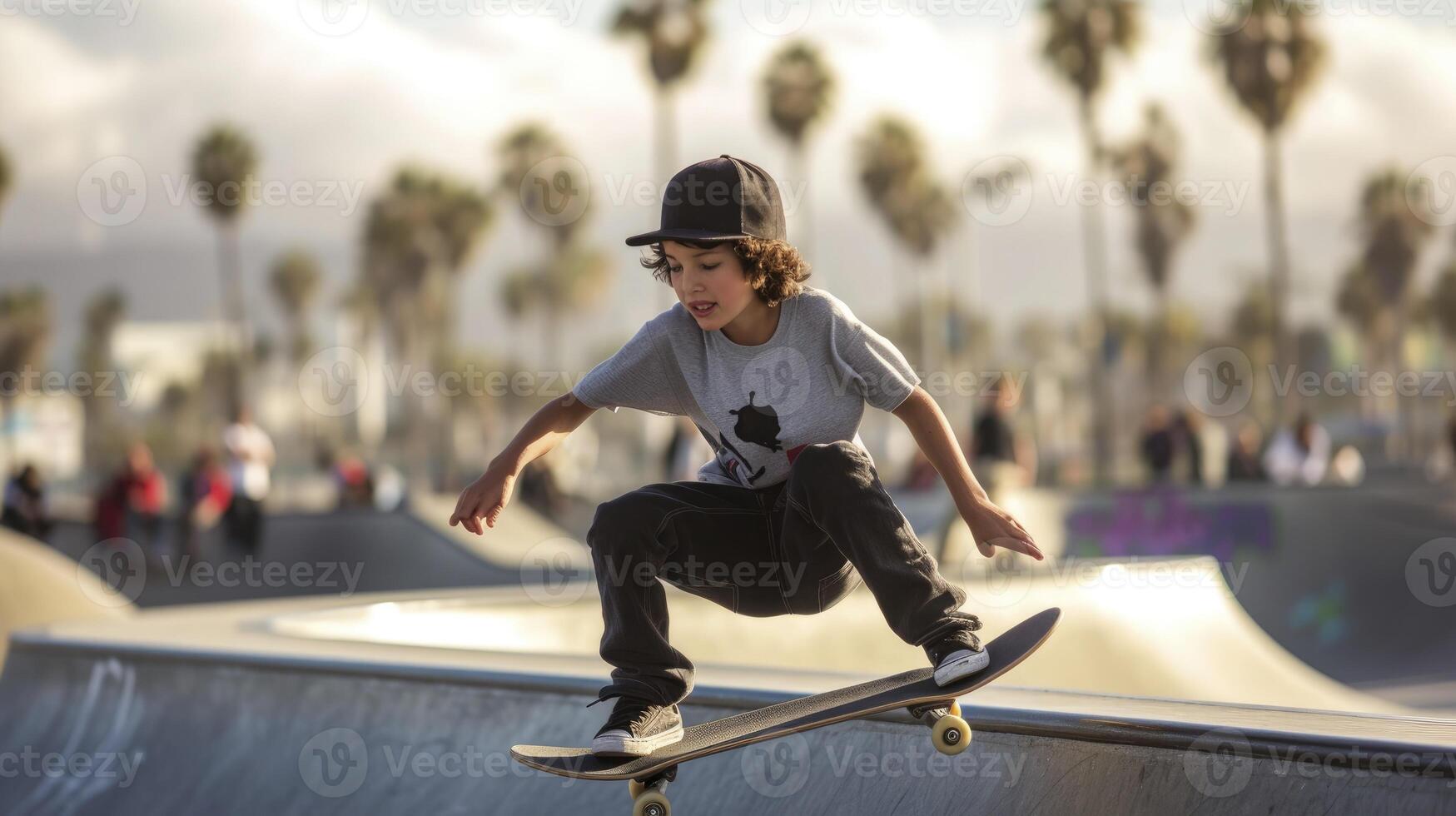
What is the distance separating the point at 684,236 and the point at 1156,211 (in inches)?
2441

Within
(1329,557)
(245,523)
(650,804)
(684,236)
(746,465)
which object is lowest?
(1329,557)

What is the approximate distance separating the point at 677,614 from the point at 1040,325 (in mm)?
122004

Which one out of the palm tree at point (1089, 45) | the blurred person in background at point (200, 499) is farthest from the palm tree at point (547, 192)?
the blurred person in background at point (200, 499)

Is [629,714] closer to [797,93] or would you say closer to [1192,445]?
[1192,445]

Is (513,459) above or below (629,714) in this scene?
above

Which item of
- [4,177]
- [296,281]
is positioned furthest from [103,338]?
[4,177]

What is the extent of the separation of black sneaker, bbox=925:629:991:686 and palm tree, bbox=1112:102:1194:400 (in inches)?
1980

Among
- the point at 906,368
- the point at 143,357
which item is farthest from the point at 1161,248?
the point at 143,357

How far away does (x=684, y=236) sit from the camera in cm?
322

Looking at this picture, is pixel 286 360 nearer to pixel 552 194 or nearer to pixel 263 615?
pixel 552 194

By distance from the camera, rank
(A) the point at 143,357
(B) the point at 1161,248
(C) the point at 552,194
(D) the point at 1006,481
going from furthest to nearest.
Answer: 1. (A) the point at 143,357
2. (B) the point at 1161,248
3. (C) the point at 552,194
4. (D) the point at 1006,481

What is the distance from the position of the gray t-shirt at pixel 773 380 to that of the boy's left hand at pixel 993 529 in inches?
13.4

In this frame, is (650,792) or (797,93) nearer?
(650,792)

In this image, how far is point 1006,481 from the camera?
12656mm
